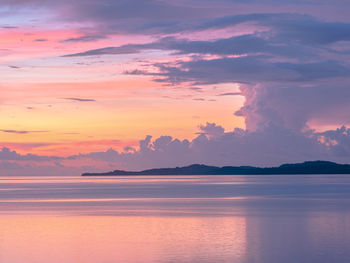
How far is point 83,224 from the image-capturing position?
58.0 m

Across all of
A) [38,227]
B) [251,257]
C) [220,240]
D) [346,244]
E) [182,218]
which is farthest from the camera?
[182,218]

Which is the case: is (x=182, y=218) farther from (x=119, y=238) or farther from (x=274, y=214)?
(x=119, y=238)

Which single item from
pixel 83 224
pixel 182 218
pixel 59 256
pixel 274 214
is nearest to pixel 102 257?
pixel 59 256

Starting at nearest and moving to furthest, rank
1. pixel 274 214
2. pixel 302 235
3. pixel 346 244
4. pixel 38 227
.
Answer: pixel 346 244 < pixel 302 235 < pixel 38 227 < pixel 274 214

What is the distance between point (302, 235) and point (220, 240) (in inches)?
309

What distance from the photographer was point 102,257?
3750 cm

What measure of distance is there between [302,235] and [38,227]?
24.5 meters

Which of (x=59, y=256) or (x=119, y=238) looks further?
(x=119, y=238)

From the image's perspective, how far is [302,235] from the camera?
4822 centimetres

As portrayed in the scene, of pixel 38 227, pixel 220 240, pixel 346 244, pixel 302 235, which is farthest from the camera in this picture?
pixel 38 227

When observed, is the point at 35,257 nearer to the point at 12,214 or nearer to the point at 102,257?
the point at 102,257

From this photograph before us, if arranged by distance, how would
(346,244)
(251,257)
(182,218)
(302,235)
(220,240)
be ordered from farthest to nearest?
(182,218) → (302,235) → (220,240) → (346,244) → (251,257)

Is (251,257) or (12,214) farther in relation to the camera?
(12,214)

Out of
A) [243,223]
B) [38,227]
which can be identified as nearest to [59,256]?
[38,227]
